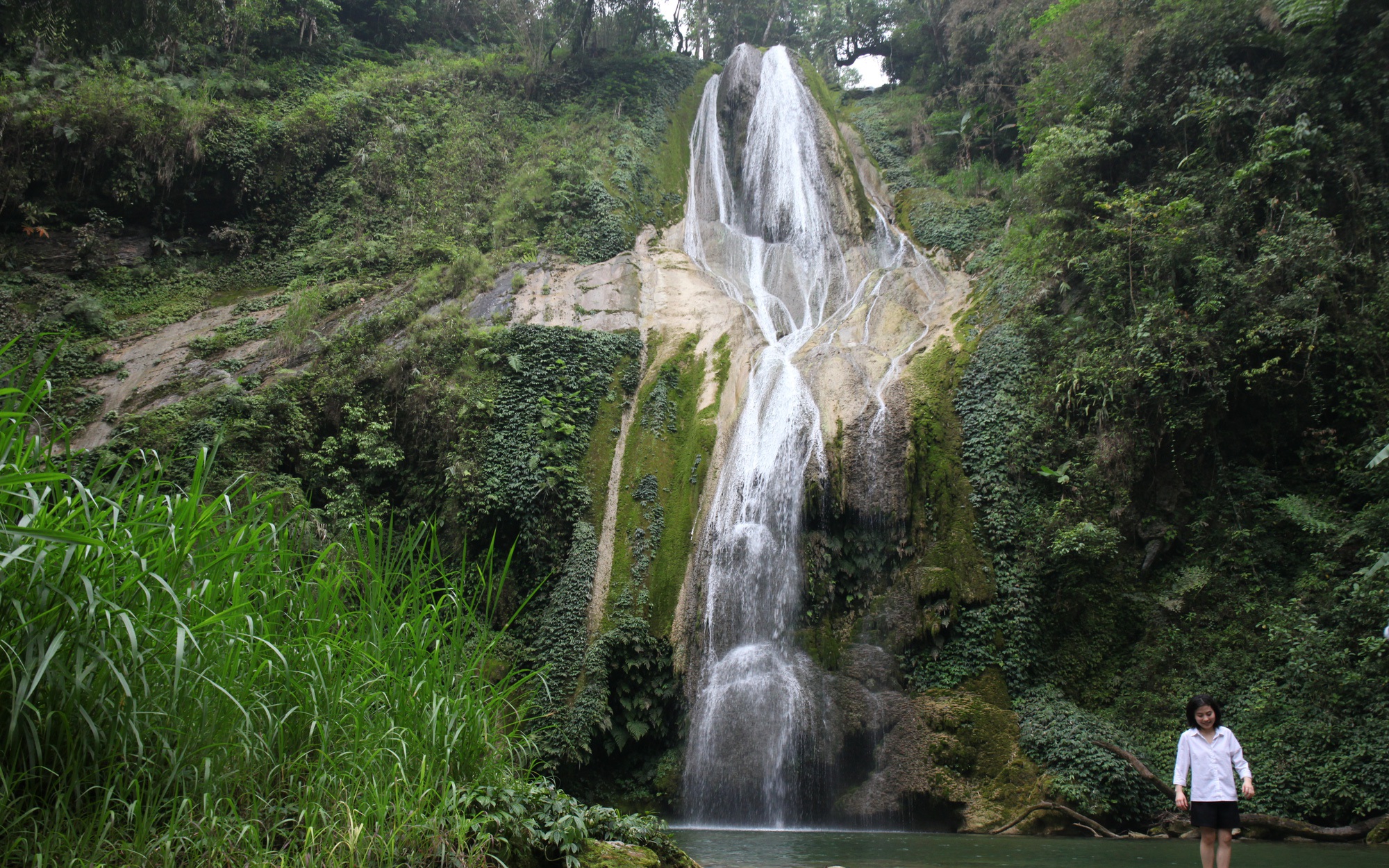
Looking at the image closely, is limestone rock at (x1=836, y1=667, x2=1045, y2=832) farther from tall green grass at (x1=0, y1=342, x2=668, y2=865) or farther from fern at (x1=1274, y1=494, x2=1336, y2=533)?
tall green grass at (x1=0, y1=342, x2=668, y2=865)

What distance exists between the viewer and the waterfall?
981cm

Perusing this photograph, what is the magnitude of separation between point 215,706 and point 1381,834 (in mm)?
10431

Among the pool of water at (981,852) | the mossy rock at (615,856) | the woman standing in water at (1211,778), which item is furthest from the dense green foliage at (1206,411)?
the mossy rock at (615,856)

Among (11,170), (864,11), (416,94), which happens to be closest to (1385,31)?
(864,11)

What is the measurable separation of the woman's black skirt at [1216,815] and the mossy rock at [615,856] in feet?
10.8

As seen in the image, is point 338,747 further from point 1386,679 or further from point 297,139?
point 297,139

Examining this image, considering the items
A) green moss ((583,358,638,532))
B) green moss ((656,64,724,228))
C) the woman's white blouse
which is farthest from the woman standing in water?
green moss ((656,64,724,228))

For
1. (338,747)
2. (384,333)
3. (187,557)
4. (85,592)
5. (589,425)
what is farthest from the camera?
(384,333)

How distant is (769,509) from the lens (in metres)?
12.0

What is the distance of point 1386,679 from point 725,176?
2049 cm

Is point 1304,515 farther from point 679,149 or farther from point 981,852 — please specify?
point 679,149

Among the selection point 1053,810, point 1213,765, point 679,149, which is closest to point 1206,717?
point 1213,765

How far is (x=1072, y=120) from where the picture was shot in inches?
573

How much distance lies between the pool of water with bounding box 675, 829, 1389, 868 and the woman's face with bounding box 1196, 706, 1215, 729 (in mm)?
2496
